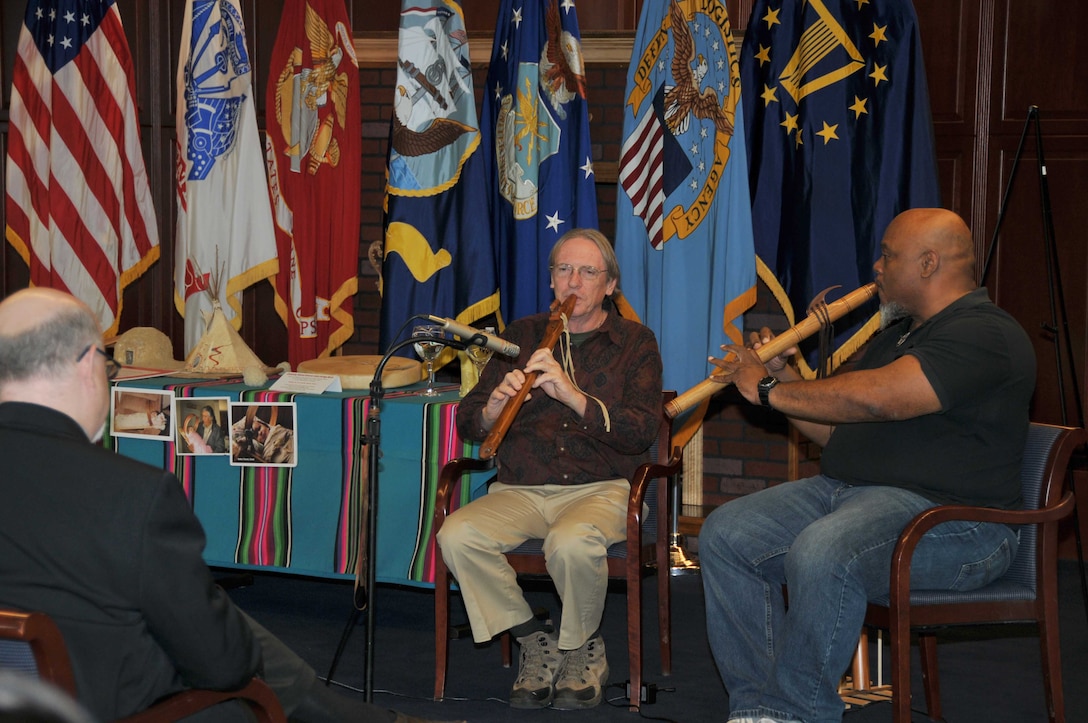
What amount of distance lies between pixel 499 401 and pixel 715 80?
1832 millimetres

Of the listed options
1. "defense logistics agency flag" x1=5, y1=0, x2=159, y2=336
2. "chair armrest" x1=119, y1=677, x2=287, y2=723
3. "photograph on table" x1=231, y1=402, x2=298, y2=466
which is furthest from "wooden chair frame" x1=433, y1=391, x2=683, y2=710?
"defense logistics agency flag" x1=5, y1=0, x2=159, y2=336

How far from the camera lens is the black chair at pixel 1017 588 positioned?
8.00 feet

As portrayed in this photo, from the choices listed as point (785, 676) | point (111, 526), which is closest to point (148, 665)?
point (111, 526)

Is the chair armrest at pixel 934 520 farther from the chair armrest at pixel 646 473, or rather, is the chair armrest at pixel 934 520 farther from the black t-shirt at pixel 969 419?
the chair armrest at pixel 646 473

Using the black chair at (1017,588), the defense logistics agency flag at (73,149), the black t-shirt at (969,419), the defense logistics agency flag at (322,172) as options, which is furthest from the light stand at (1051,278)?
the defense logistics agency flag at (73,149)

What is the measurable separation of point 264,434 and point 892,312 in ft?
6.28

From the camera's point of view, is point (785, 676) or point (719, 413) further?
point (719, 413)

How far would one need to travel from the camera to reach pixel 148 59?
542 centimetres

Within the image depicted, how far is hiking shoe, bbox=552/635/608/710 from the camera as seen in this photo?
298 cm

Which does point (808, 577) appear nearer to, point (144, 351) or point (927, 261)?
point (927, 261)

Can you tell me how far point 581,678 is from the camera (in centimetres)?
301

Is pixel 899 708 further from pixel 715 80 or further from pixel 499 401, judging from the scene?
pixel 715 80

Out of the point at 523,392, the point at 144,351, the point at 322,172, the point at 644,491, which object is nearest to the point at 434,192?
the point at 322,172

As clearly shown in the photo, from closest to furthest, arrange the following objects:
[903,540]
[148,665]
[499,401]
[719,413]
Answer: [148,665] < [903,540] < [499,401] < [719,413]
